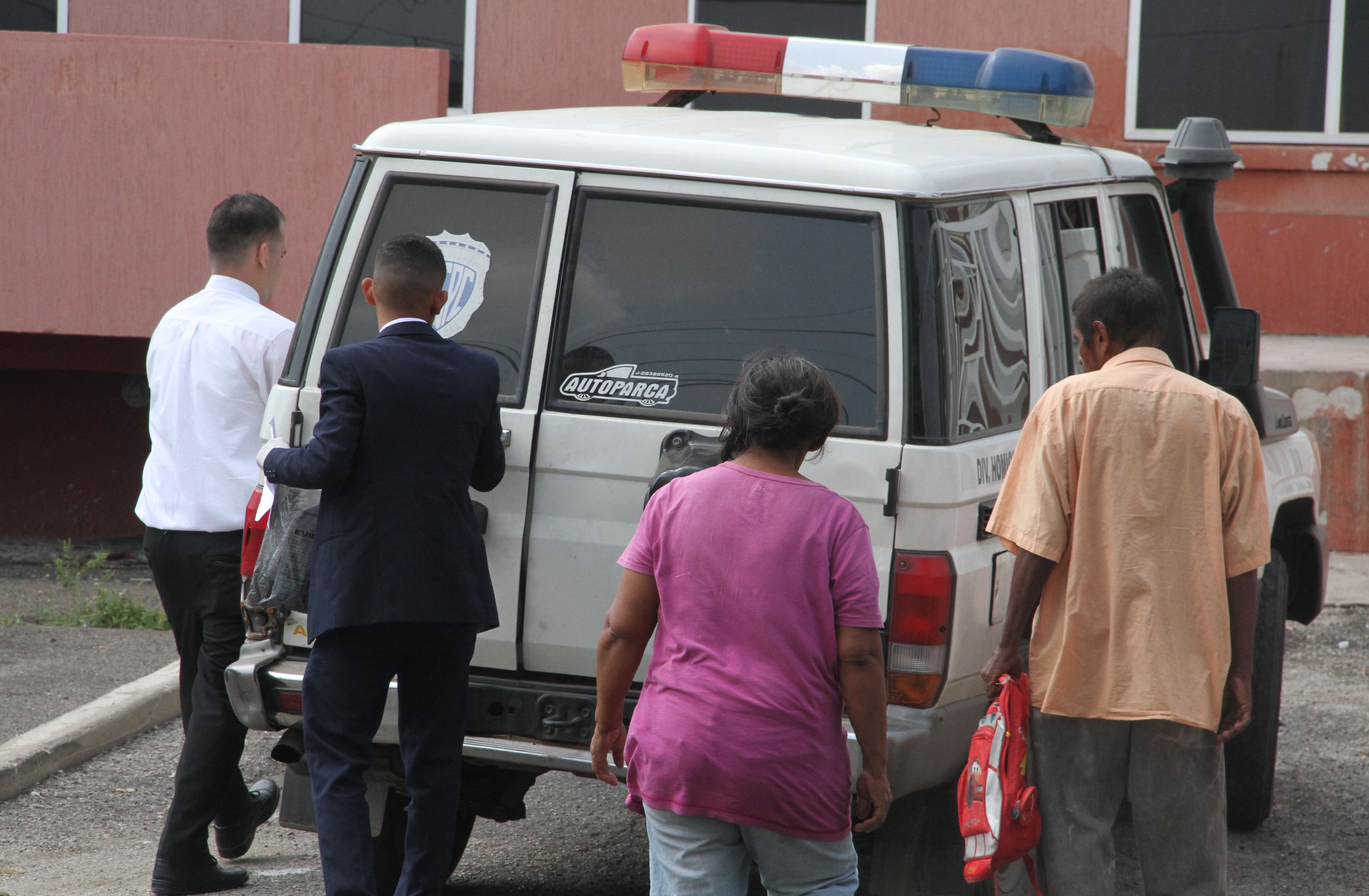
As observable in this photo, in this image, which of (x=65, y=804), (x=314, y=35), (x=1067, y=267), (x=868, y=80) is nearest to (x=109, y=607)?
(x=65, y=804)

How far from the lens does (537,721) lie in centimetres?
353

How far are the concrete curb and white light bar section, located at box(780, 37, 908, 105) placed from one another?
2874mm

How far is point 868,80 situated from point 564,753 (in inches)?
96.1

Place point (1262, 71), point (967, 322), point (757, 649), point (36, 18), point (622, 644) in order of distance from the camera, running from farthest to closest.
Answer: point (1262, 71) < point (36, 18) < point (967, 322) < point (622, 644) < point (757, 649)

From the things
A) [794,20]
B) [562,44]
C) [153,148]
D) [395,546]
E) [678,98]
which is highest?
[794,20]

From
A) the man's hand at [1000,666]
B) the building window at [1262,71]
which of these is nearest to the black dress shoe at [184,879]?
the man's hand at [1000,666]

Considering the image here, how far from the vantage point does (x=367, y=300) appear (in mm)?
3625

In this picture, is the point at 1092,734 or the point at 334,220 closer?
the point at 1092,734

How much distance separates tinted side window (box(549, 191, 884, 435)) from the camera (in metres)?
3.40

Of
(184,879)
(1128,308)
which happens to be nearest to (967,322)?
(1128,308)

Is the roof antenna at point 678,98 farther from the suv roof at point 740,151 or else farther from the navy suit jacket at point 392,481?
the navy suit jacket at point 392,481

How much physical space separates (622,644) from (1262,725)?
2916mm

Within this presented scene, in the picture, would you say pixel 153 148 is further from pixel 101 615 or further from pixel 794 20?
pixel 794 20

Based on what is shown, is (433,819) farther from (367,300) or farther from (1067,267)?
(1067,267)
